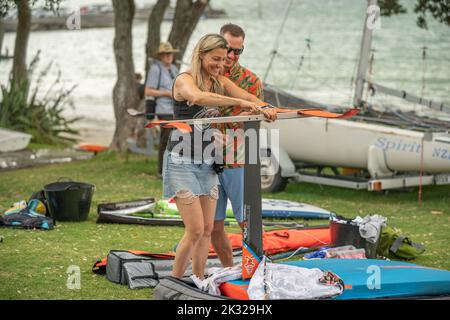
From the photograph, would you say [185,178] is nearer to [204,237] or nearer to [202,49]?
[204,237]

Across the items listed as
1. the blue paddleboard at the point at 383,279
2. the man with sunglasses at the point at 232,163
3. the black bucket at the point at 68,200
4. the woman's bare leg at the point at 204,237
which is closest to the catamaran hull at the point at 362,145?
the black bucket at the point at 68,200

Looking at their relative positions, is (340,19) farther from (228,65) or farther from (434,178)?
(228,65)

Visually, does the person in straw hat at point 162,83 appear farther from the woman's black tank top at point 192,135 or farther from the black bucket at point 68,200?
the woman's black tank top at point 192,135

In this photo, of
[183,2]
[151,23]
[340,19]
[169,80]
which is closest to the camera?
[169,80]

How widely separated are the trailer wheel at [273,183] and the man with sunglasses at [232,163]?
5254 mm

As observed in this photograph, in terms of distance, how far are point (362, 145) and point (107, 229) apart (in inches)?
149

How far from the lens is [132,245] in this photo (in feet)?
27.7

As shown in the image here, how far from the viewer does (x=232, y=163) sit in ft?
21.0

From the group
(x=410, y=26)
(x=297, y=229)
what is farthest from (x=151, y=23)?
(x=410, y=26)

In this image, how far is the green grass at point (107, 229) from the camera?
22.3 ft

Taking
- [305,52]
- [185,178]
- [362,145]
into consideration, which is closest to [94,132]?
[362,145]
